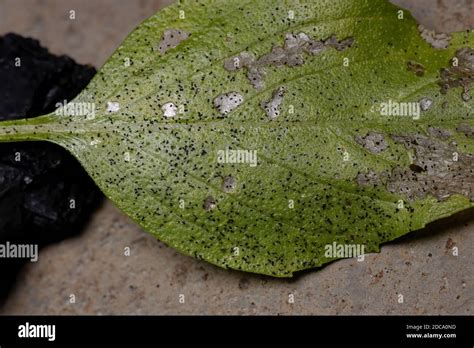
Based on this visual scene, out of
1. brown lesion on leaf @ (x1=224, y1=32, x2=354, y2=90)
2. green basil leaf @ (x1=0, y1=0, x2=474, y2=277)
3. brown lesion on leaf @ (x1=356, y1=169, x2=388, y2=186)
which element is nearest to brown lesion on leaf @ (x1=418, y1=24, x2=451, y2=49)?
green basil leaf @ (x1=0, y1=0, x2=474, y2=277)

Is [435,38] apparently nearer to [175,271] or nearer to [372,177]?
[372,177]

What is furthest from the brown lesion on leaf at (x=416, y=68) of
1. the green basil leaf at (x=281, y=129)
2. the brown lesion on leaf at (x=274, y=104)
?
A: the brown lesion on leaf at (x=274, y=104)

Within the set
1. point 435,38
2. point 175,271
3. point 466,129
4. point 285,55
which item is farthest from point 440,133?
point 175,271

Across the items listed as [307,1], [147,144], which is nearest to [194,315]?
[147,144]

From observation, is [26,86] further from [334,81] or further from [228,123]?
[334,81]

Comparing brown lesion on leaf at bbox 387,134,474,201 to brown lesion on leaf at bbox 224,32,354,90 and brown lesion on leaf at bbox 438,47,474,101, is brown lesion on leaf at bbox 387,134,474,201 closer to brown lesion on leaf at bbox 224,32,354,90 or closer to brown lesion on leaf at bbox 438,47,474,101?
brown lesion on leaf at bbox 438,47,474,101

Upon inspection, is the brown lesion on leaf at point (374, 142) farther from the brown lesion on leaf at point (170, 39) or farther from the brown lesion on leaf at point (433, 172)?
the brown lesion on leaf at point (170, 39)
